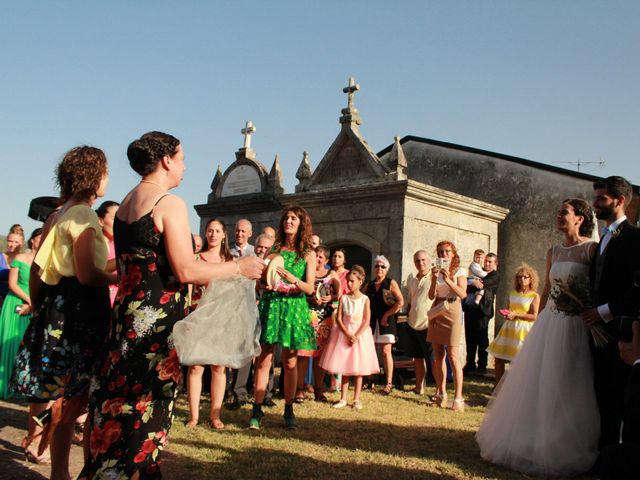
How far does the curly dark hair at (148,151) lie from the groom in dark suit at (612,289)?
3545mm

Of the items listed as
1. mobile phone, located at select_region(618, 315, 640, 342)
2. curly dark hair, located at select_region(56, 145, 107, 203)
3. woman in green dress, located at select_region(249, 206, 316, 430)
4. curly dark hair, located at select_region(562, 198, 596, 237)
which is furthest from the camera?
woman in green dress, located at select_region(249, 206, 316, 430)

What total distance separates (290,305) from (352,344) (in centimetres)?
174

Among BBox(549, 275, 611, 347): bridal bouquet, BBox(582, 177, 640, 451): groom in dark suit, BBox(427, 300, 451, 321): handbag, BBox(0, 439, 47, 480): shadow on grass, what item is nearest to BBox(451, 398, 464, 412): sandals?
BBox(427, 300, 451, 321): handbag

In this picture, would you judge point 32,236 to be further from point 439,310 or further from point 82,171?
point 439,310

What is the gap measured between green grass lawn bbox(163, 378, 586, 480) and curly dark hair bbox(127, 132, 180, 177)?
243cm

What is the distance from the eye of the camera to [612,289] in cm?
477

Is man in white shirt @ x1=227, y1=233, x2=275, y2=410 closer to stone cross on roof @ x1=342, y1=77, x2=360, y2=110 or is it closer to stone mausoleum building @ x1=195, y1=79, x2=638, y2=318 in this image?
stone mausoleum building @ x1=195, y1=79, x2=638, y2=318

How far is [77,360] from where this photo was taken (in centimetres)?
373

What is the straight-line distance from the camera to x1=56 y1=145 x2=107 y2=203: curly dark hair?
12.9 feet

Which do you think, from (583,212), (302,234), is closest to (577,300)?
(583,212)

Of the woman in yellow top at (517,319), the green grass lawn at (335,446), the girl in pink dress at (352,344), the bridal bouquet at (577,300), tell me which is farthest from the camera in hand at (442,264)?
the bridal bouquet at (577,300)

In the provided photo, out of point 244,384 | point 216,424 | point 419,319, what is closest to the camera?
point 216,424

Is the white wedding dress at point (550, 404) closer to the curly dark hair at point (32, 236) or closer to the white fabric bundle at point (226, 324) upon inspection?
the white fabric bundle at point (226, 324)

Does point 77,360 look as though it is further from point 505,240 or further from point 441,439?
point 505,240
